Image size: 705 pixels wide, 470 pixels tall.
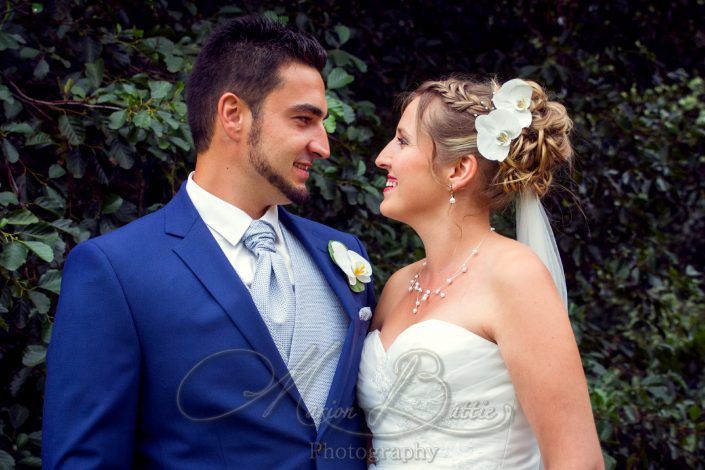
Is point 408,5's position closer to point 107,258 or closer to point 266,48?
point 266,48

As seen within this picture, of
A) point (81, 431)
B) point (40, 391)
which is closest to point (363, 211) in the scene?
point (40, 391)

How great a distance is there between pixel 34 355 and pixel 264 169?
90 centimetres

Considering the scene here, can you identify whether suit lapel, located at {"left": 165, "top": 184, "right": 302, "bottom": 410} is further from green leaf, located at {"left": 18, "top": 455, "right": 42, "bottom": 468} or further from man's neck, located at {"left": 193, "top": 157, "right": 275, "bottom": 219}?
green leaf, located at {"left": 18, "top": 455, "right": 42, "bottom": 468}

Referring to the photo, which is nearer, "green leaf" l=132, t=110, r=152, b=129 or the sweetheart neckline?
the sweetheart neckline

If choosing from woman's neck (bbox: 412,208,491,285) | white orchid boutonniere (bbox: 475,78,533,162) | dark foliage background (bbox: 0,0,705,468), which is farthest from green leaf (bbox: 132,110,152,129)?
white orchid boutonniere (bbox: 475,78,533,162)

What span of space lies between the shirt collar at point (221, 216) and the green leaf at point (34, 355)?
663 mm

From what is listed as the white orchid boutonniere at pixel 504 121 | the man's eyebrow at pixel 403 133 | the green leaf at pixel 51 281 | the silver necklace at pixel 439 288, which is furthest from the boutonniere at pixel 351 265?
the green leaf at pixel 51 281

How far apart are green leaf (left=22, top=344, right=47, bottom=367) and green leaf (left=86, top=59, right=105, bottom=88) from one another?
2.92ft

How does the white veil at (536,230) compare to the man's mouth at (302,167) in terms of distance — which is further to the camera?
the white veil at (536,230)

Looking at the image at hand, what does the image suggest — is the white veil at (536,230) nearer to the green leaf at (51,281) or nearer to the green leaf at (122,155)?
the green leaf at (122,155)

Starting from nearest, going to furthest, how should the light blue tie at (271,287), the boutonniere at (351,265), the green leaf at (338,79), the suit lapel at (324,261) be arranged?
1. the light blue tie at (271,287)
2. the suit lapel at (324,261)
3. the boutonniere at (351,265)
4. the green leaf at (338,79)

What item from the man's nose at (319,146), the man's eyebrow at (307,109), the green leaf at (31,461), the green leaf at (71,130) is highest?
the man's eyebrow at (307,109)

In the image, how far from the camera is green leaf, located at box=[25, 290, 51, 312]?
8.36 feet

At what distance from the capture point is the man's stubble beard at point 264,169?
8.34ft
